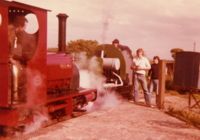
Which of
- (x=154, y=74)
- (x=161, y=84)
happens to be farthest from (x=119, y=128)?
(x=154, y=74)

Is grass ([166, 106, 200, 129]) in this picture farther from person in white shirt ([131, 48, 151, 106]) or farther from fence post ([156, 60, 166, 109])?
person in white shirt ([131, 48, 151, 106])

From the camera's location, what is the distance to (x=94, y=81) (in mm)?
12828

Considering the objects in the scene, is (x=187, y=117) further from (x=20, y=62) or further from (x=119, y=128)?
(x=20, y=62)

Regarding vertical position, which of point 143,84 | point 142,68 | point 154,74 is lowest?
point 143,84

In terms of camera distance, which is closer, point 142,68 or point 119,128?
point 119,128

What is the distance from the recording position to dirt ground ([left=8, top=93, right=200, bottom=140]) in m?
7.77

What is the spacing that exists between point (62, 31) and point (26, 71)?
2813 mm

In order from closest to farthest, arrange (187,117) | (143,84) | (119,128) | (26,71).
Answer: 1. (26,71)
2. (119,128)
3. (187,117)
4. (143,84)

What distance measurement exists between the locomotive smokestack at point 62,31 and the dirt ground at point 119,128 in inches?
80.7

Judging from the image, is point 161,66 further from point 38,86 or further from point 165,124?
point 38,86

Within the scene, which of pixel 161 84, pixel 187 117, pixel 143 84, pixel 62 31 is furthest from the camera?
pixel 143 84

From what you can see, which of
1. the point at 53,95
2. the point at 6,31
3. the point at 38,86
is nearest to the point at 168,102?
the point at 53,95

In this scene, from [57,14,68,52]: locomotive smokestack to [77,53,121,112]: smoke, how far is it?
2.02 meters

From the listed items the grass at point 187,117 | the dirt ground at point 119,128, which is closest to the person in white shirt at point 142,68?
the grass at point 187,117
